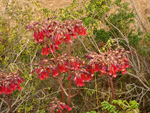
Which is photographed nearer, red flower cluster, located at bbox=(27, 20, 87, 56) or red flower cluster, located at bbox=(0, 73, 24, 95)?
red flower cluster, located at bbox=(27, 20, 87, 56)

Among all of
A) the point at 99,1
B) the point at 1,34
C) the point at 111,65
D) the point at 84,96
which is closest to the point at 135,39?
the point at 99,1

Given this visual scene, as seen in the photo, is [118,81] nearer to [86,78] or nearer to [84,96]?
[84,96]

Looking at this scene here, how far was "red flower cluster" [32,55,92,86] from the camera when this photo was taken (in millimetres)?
2850

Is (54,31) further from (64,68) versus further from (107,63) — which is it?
(107,63)

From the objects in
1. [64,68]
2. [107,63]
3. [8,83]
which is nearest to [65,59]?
[64,68]

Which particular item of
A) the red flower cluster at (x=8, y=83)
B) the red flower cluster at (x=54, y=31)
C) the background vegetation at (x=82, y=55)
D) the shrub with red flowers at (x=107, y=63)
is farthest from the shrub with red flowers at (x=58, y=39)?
the background vegetation at (x=82, y=55)

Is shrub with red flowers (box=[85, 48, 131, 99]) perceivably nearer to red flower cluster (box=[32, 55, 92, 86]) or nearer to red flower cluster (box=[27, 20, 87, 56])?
red flower cluster (box=[32, 55, 92, 86])

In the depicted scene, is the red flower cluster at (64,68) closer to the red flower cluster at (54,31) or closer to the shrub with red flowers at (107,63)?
the shrub with red flowers at (107,63)

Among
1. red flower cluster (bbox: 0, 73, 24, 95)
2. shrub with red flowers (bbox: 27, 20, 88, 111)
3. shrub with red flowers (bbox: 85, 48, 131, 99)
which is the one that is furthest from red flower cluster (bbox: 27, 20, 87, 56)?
red flower cluster (bbox: 0, 73, 24, 95)

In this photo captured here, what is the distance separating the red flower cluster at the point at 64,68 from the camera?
112 inches

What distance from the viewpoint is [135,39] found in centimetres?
474

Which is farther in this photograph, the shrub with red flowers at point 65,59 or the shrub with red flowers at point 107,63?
the shrub with red flowers at point 107,63

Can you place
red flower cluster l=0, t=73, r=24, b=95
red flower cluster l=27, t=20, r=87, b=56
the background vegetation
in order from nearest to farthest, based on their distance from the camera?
red flower cluster l=27, t=20, r=87, b=56
red flower cluster l=0, t=73, r=24, b=95
the background vegetation

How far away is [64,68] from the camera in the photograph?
2.95 metres
